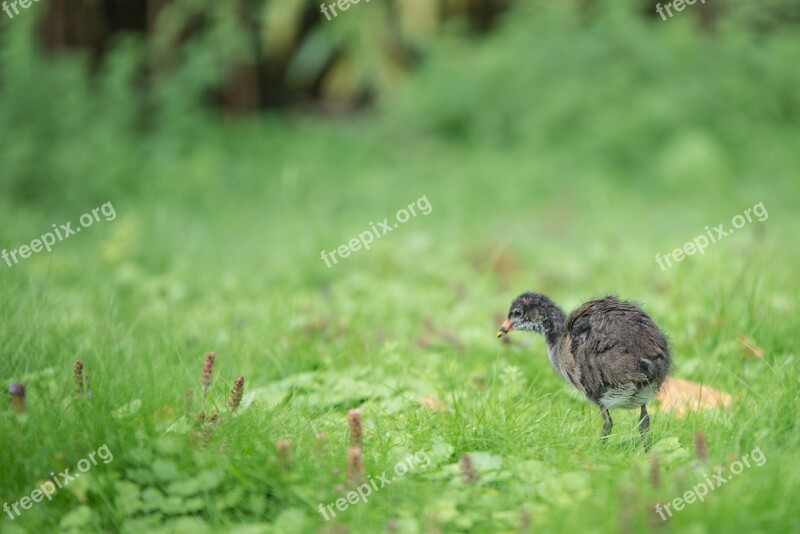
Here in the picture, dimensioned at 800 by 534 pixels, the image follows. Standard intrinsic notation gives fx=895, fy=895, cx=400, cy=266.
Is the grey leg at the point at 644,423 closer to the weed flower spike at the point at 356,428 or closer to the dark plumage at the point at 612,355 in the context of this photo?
the dark plumage at the point at 612,355

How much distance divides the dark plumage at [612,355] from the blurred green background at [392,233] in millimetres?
173

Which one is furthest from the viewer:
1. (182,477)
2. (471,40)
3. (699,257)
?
(471,40)

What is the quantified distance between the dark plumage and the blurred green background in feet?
0.57

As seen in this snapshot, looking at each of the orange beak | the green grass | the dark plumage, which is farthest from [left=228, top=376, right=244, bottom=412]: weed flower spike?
the dark plumage

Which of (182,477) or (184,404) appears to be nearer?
(182,477)

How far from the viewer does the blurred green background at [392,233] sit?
3.36 meters

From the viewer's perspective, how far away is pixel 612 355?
12.2 ft

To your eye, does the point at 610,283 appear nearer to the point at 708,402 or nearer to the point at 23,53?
the point at 708,402

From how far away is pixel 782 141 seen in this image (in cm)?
1054

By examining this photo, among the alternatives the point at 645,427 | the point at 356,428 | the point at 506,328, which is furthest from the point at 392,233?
the point at 356,428

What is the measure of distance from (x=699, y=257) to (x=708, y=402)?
249 cm

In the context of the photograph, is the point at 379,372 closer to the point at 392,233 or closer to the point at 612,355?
the point at 612,355

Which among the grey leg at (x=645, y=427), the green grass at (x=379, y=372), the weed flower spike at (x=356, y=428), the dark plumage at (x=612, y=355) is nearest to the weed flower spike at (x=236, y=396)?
the green grass at (x=379, y=372)

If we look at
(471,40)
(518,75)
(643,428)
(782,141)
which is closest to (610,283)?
(643,428)
